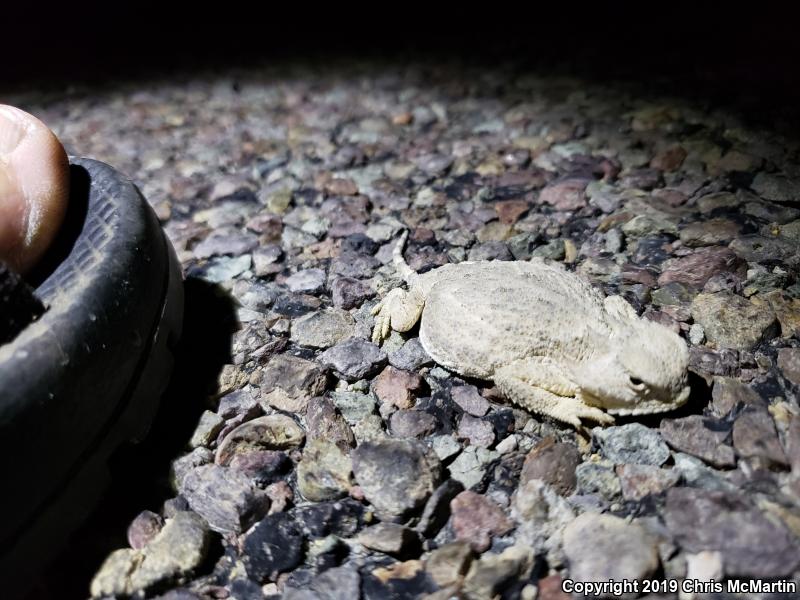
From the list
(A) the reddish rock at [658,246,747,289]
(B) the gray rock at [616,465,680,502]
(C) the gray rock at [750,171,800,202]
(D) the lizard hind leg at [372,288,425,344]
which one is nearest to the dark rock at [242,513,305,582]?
(D) the lizard hind leg at [372,288,425,344]

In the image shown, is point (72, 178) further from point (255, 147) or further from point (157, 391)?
point (255, 147)

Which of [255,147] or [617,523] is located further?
[255,147]

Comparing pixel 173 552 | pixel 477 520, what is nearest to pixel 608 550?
pixel 477 520

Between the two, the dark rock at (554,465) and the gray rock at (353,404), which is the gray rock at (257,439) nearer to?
the gray rock at (353,404)

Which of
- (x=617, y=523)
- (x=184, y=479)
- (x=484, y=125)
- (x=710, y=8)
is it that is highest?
(x=710, y=8)

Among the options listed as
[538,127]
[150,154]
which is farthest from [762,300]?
[150,154]

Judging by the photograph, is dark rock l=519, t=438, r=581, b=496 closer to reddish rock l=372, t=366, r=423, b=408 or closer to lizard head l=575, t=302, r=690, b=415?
lizard head l=575, t=302, r=690, b=415
